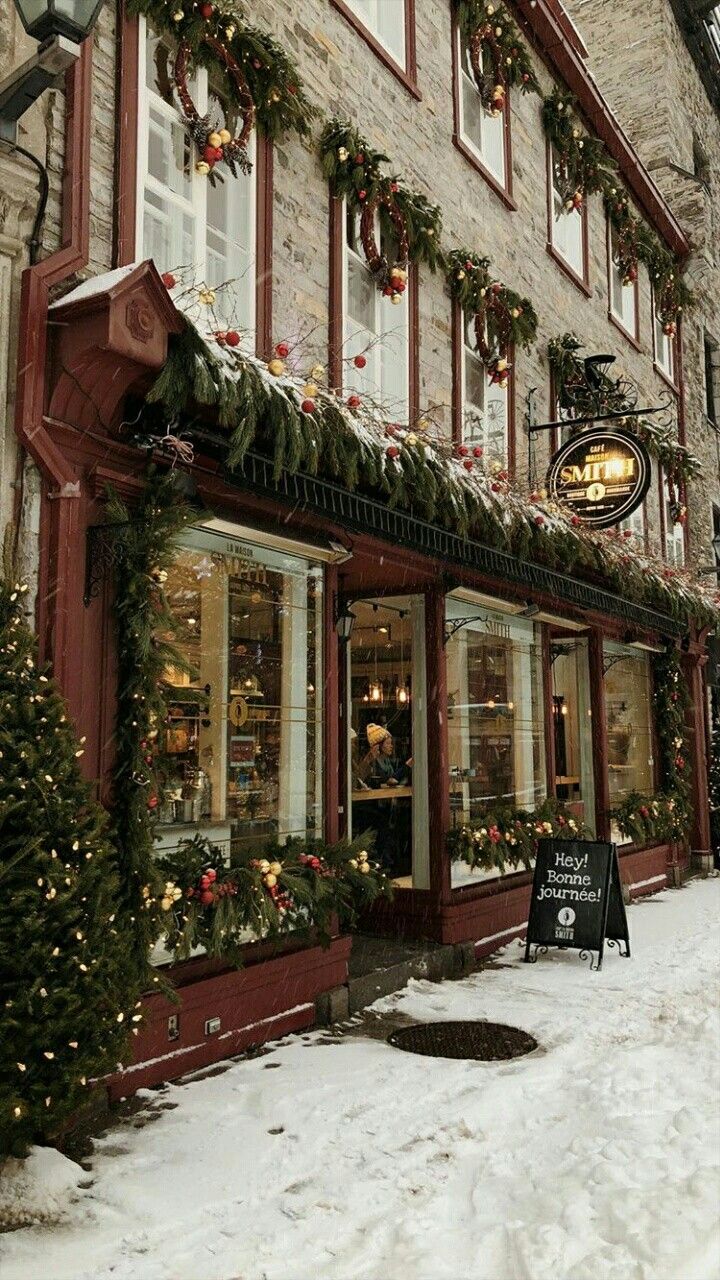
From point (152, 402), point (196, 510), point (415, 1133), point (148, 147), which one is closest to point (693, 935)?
point (415, 1133)

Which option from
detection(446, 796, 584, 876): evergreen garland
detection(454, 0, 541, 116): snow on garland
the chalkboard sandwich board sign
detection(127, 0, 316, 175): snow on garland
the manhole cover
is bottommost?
the manhole cover

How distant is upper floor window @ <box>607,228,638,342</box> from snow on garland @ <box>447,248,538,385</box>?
4.39m

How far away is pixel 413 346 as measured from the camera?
30.8ft

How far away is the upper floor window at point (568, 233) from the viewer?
13.1 m

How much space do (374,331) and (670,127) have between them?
13.9 metres

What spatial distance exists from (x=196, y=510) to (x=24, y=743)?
1.97 metres

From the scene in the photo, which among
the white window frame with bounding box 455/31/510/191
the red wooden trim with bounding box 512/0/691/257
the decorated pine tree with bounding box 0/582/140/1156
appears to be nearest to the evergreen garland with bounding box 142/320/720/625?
the decorated pine tree with bounding box 0/582/140/1156

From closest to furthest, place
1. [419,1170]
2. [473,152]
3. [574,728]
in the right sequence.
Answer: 1. [419,1170]
2. [473,152]
3. [574,728]

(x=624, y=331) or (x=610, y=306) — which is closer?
(x=610, y=306)

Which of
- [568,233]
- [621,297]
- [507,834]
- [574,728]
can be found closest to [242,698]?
[507,834]

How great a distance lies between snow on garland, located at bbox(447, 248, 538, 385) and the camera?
10164mm

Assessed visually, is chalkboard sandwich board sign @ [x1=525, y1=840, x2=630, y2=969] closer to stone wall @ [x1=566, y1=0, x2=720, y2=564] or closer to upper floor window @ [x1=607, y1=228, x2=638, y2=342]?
upper floor window @ [x1=607, y1=228, x2=638, y2=342]

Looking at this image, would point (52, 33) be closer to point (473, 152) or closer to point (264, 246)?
point (264, 246)

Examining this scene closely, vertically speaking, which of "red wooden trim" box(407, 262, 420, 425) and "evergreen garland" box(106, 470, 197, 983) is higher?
"red wooden trim" box(407, 262, 420, 425)
